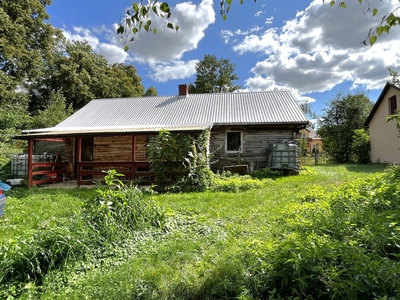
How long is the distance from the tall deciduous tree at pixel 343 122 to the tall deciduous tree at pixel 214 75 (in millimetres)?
19611

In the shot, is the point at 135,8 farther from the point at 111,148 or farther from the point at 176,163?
the point at 111,148

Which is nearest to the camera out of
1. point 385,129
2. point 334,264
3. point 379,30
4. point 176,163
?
point 379,30

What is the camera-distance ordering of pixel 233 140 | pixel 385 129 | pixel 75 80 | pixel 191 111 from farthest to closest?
1. pixel 75 80
2. pixel 385 129
3. pixel 191 111
4. pixel 233 140

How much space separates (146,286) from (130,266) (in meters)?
0.53

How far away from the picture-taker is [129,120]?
14422 millimetres

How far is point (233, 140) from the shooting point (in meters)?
13.4

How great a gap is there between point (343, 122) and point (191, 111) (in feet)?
49.2

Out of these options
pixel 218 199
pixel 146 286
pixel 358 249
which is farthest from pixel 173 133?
pixel 358 249

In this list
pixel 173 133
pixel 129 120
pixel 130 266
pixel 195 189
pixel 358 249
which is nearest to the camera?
pixel 358 249

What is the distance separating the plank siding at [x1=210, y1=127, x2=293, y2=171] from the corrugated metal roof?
26.5 inches

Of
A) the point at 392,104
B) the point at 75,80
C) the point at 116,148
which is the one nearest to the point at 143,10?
the point at 116,148

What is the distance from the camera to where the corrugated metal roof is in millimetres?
12953

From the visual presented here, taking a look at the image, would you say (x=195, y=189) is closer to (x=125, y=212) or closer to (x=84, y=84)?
(x=125, y=212)

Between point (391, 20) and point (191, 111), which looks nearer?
point (391, 20)
